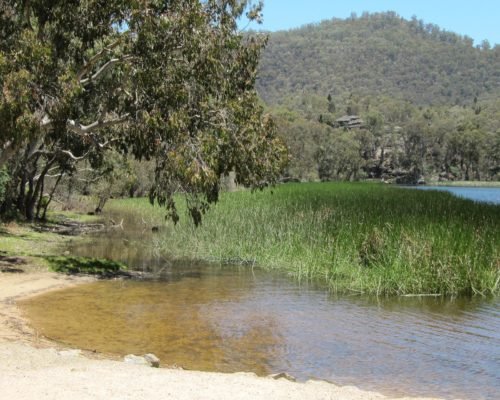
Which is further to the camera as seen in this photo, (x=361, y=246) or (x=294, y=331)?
(x=361, y=246)

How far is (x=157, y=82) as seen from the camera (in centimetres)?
1420

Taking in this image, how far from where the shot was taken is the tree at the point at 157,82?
13016 mm

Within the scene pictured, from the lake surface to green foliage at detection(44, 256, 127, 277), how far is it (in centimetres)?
138

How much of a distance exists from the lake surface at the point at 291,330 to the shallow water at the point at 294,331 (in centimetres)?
2

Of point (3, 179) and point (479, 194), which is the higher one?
Answer: point (479, 194)

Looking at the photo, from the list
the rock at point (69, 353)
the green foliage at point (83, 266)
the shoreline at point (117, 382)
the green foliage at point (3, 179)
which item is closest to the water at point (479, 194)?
the green foliage at point (3, 179)

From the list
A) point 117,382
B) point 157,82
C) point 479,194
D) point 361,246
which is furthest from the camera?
point 479,194

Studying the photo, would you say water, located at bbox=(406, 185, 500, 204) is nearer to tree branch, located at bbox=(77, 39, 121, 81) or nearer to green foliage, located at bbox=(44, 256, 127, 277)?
green foliage, located at bbox=(44, 256, 127, 277)

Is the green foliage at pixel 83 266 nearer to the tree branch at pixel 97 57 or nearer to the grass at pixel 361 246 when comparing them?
the grass at pixel 361 246

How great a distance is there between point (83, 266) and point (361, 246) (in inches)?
274

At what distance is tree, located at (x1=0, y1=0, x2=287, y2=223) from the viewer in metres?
13.0

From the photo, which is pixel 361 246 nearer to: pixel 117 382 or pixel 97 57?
pixel 97 57

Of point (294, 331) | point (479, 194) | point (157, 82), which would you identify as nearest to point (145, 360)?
point (294, 331)

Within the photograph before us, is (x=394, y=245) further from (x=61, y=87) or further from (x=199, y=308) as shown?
(x=61, y=87)
